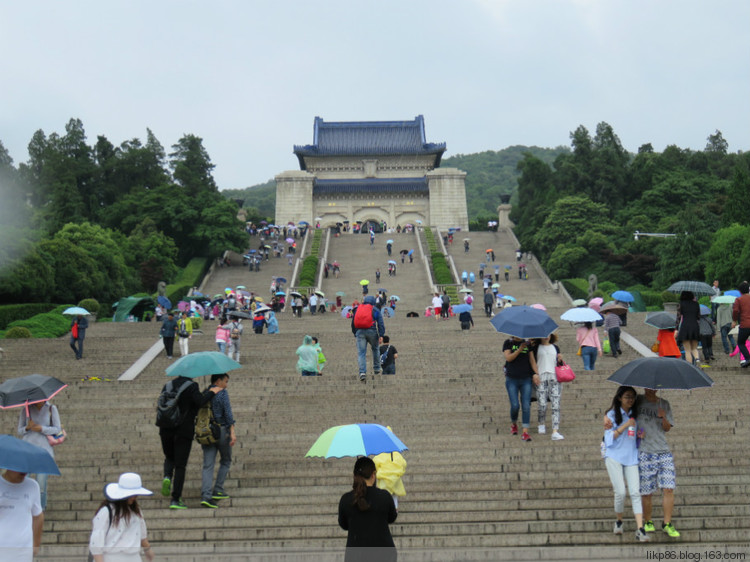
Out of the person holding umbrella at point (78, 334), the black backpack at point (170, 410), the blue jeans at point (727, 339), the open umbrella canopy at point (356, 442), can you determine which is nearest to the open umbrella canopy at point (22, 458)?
the open umbrella canopy at point (356, 442)

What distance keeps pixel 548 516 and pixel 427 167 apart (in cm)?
5602

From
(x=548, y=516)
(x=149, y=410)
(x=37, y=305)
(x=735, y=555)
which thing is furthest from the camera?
(x=37, y=305)

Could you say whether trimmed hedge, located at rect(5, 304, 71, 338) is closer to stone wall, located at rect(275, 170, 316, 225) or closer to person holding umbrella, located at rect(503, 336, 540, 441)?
person holding umbrella, located at rect(503, 336, 540, 441)

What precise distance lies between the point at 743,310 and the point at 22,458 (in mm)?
11293

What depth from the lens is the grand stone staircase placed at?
7914 mm

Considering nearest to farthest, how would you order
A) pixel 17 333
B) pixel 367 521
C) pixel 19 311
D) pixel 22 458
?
pixel 367 521 → pixel 22 458 → pixel 17 333 → pixel 19 311

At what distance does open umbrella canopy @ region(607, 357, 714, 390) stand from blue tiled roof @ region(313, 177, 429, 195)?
52.1m

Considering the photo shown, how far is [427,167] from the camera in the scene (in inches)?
2504

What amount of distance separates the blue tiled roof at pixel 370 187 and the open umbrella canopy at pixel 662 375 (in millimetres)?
52068

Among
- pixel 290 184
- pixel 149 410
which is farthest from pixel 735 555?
pixel 290 184

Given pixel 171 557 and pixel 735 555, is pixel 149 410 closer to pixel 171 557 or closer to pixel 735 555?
pixel 171 557

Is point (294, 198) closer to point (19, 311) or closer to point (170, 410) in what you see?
point (19, 311)

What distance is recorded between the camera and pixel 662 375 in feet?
24.9

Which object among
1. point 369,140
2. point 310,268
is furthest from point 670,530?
point 369,140
